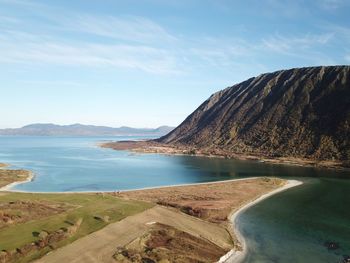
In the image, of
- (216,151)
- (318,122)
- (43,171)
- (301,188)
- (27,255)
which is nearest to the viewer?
(27,255)

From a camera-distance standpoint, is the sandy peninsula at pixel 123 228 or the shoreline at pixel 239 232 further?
the shoreline at pixel 239 232

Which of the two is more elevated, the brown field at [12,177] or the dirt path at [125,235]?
the brown field at [12,177]

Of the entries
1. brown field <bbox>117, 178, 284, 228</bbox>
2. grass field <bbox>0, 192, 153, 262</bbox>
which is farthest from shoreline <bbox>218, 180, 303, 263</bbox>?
grass field <bbox>0, 192, 153, 262</bbox>

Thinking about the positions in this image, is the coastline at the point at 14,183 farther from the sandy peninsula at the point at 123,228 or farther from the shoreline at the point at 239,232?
the shoreline at the point at 239,232

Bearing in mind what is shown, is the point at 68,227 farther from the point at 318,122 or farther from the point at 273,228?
the point at 318,122

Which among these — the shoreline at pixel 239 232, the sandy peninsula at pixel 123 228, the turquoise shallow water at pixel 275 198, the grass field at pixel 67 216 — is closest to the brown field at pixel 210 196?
the sandy peninsula at pixel 123 228

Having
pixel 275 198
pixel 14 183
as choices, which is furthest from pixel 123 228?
pixel 14 183

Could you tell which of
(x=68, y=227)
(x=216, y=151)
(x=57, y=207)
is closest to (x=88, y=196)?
(x=57, y=207)

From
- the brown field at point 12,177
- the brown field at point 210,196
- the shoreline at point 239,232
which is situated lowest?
the shoreline at point 239,232
